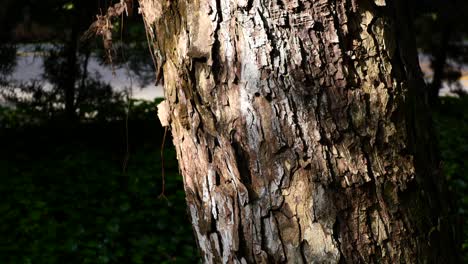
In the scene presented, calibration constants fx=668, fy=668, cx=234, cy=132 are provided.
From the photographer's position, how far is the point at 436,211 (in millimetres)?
Answer: 1620

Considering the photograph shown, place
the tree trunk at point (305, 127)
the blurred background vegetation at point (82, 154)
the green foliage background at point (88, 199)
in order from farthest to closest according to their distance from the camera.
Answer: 1. the blurred background vegetation at point (82, 154)
2. the green foliage background at point (88, 199)
3. the tree trunk at point (305, 127)

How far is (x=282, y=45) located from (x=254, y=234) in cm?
44

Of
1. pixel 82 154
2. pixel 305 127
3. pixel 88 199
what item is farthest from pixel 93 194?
pixel 305 127

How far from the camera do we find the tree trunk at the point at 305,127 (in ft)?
4.90

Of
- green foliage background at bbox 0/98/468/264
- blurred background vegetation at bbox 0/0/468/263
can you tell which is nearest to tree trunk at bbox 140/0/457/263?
green foliage background at bbox 0/98/468/264

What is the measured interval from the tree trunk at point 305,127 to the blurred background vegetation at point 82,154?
9.80 feet

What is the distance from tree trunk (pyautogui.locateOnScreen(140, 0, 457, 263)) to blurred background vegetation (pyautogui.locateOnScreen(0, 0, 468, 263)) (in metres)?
2.99

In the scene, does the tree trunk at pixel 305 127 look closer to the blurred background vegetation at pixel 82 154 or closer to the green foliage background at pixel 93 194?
the green foliage background at pixel 93 194

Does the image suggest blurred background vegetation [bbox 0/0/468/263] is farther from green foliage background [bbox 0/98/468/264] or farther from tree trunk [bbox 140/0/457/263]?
tree trunk [bbox 140/0/457/263]

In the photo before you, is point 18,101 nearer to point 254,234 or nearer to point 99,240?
point 99,240

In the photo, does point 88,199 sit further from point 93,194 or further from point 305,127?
point 305,127

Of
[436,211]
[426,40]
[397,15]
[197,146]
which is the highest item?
[426,40]

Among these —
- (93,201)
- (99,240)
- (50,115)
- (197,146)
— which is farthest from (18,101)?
(197,146)

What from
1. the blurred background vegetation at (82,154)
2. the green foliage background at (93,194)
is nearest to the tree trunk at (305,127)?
the green foliage background at (93,194)
